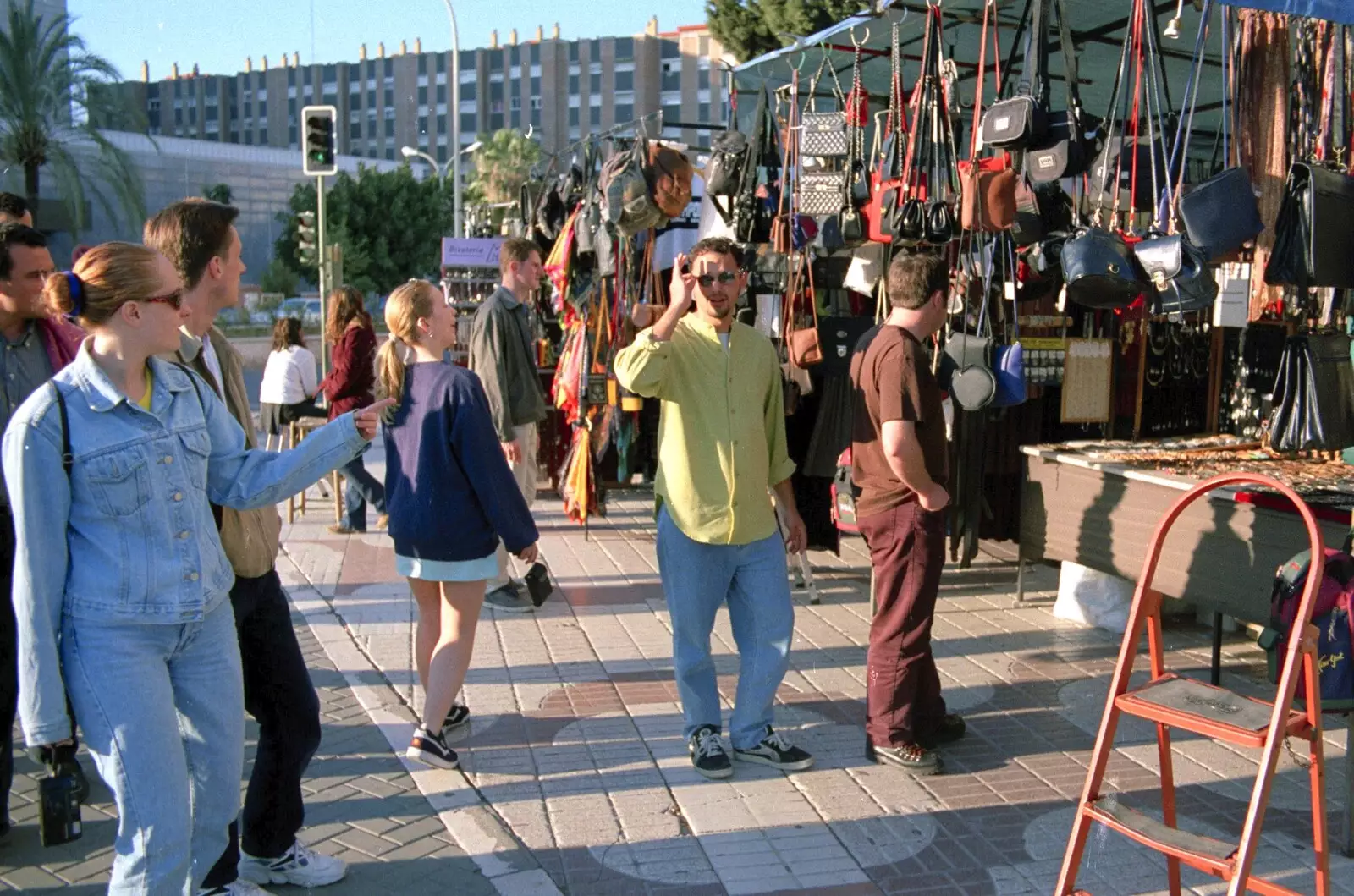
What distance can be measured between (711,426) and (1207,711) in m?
2.06

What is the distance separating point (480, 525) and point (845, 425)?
129 inches

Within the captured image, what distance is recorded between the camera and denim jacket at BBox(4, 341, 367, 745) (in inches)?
110

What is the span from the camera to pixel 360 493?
930 cm

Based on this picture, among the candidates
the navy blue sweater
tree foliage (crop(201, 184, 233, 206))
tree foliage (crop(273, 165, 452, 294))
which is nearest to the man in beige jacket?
the navy blue sweater

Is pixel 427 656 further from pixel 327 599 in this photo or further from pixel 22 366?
pixel 327 599

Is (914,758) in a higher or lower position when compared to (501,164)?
lower

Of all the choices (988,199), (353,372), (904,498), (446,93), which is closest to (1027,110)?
(988,199)

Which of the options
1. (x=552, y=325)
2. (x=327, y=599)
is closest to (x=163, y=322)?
(x=327, y=599)

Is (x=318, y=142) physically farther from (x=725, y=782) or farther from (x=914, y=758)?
(x=914, y=758)

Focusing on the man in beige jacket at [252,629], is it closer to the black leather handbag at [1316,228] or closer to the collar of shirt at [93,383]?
the collar of shirt at [93,383]

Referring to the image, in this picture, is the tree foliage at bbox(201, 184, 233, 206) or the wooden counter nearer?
the wooden counter

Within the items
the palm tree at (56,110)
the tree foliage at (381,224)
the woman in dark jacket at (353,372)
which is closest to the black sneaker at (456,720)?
the woman in dark jacket at (353,372)

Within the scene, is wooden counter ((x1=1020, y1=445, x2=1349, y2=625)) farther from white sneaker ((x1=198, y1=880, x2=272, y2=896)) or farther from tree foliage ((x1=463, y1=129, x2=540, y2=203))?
tree foliage ((x1=463, y1=129, x2=540, y2=203))

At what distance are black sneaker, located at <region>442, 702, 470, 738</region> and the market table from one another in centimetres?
318
